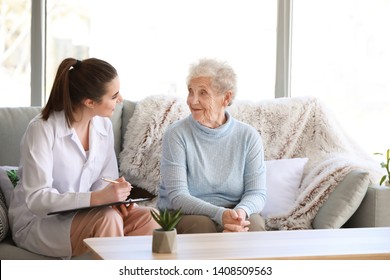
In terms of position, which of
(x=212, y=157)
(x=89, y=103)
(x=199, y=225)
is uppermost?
(x=89, y=103)

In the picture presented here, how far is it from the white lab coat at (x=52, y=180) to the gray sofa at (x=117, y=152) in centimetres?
7

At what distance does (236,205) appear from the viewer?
3.28 m

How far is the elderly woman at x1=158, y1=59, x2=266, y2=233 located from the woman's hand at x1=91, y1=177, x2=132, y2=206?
0.39m

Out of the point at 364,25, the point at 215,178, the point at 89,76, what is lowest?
the point at 215,178

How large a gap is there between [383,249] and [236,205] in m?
0.92

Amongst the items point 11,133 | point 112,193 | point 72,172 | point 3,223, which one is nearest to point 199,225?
point 112,193

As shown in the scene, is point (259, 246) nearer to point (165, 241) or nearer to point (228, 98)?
point (165, 241)

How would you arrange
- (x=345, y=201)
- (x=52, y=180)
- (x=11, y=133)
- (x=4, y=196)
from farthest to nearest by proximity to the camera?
1. (x=11, y=133)
2. (x=345, y=201)
3. (x=4, y=196)
4. (x=52, y=180)

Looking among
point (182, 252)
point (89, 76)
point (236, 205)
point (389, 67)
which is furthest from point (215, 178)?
point (389, 67)

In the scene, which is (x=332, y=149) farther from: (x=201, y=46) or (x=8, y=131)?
(x=8, y=131)

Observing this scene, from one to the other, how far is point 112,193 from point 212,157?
610 millimetres

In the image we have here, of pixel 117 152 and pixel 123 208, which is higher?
pixel 117 152

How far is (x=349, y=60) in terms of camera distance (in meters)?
4.41

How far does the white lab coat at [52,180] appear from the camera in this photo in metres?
2.87
